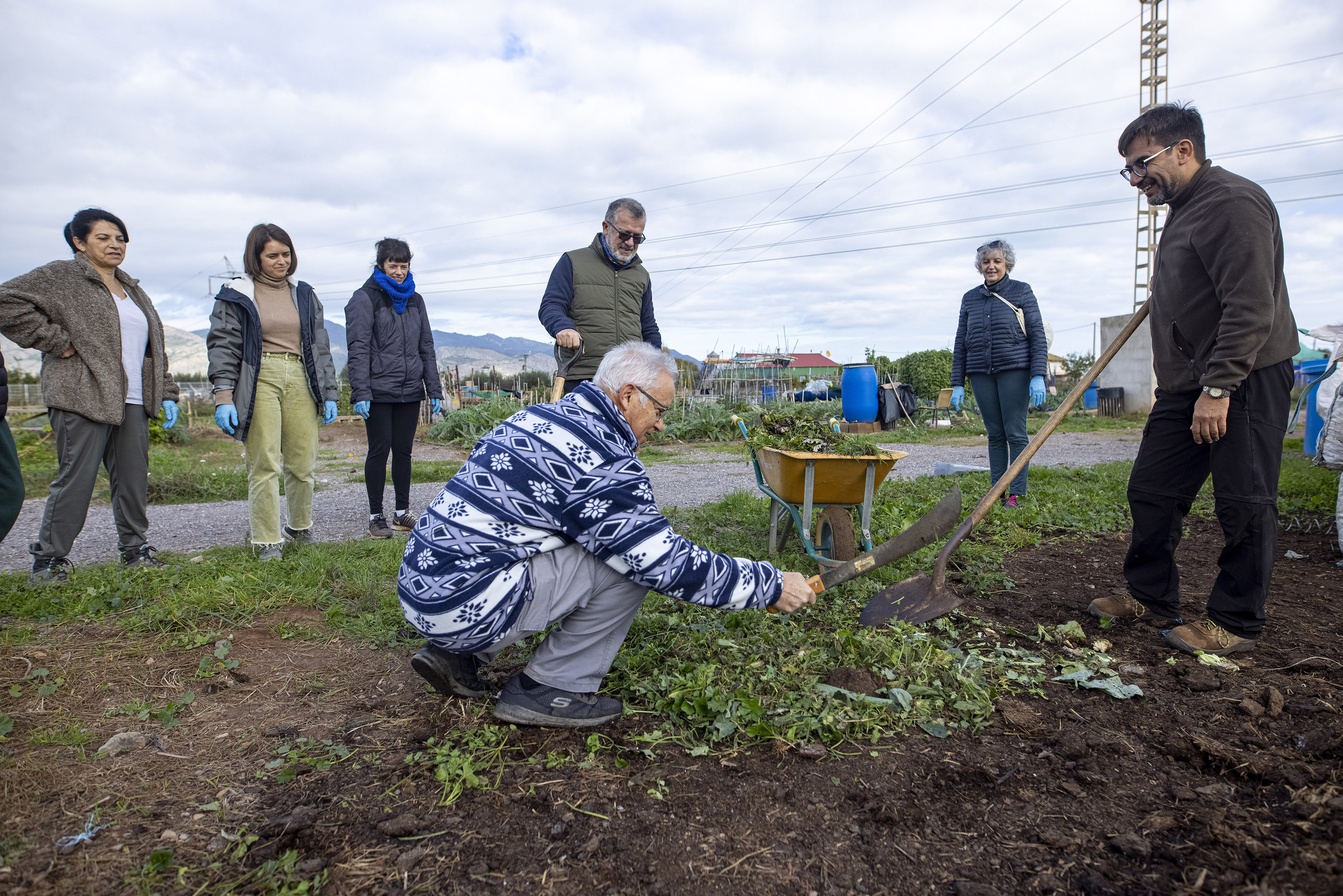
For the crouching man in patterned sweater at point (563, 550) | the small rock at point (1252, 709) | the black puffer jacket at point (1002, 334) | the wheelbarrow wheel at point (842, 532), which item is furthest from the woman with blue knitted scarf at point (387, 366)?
the small rock at point (1252, 709)

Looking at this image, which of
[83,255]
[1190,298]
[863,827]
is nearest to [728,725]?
[863,827]

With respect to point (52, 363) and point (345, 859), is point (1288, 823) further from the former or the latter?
point (52, 363)

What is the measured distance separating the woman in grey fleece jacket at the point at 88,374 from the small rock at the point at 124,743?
6.02 feet

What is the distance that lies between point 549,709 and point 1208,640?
7.98ft

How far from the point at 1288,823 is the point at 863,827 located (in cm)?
99

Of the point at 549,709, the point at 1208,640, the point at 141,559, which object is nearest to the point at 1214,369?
the point at 1208,640

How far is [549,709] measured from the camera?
7.78 feet

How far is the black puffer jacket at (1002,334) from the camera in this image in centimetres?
521

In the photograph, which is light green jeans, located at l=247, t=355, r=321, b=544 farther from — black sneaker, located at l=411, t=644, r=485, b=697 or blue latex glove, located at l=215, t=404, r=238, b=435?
black sneaker, located at l=411, t=644, r=485, b=697

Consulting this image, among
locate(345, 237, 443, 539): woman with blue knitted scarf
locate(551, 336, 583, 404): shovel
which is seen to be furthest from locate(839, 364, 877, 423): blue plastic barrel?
locate(551, 336, 583, 404): shovel

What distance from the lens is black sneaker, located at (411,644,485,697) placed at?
7.78ft

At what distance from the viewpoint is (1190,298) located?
284 cm

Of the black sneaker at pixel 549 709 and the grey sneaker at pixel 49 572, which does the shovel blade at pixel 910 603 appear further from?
the grey sneaker at pixel 49 572

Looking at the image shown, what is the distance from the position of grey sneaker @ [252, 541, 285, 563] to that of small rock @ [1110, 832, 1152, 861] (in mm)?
3991
